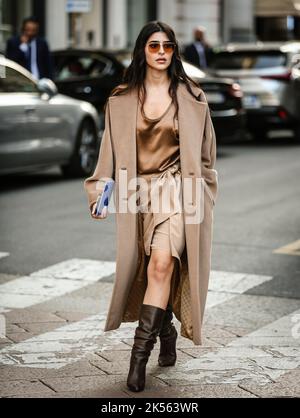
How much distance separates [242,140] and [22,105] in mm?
8652

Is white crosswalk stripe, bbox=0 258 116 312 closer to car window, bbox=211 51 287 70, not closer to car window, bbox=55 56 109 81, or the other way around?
car window, bbox=55 56 109 81

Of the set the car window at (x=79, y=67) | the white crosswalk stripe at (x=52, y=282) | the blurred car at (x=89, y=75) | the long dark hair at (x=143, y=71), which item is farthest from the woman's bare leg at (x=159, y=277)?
the car window at (x=79, y=67)

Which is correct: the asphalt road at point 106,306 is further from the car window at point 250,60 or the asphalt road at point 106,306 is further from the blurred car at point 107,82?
the car window at point 250,60


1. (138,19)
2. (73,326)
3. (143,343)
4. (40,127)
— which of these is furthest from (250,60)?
(143,343)

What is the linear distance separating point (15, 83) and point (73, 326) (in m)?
7.09

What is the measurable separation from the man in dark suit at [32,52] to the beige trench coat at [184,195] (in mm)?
10935

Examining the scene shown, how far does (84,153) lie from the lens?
15.0 metres

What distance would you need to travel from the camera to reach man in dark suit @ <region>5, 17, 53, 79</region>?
648 inches

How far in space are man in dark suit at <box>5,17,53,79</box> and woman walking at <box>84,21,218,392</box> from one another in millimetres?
10919

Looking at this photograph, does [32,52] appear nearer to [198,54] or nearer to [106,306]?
[198,54]

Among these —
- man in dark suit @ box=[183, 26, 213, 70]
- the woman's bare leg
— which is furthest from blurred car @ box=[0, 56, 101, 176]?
the woman's bare leg

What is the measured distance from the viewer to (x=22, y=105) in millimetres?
13383

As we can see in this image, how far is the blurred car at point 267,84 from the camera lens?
19953 mm

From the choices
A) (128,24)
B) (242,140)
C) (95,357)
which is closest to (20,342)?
(95,357)
